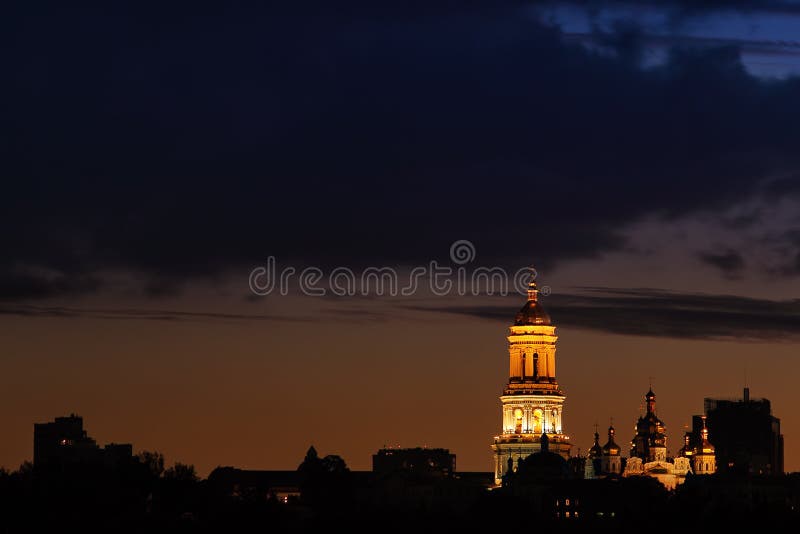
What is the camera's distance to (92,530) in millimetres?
198750

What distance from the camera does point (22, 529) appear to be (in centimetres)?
19825

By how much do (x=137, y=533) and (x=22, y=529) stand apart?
7847mm

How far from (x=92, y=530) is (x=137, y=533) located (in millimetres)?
3085

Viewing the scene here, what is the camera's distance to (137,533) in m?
199

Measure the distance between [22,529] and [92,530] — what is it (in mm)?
4764
